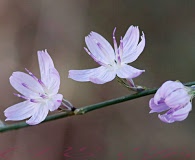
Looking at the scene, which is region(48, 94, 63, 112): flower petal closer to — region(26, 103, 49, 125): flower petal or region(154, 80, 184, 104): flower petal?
region(26, 103, 49, 125): flower petal

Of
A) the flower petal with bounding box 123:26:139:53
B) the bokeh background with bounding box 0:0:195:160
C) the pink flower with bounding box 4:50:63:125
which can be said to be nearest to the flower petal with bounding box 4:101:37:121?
the pink flower with bounding box 4:50:63:125

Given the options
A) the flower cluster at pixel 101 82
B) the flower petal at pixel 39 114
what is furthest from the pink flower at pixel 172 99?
the flower petal at pixel 39 114

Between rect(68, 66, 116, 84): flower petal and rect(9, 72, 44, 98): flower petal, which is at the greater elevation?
rect(9, 72, 44, 98): flower petal

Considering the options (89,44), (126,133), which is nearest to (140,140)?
(126,133)

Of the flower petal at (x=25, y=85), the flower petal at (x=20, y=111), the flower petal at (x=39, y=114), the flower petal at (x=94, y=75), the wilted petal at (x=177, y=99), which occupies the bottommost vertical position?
the wilted petal at (x=177, y=99)

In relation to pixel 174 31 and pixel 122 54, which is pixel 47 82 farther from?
pixel 174 31

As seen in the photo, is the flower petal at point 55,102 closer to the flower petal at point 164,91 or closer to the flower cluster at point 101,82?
the flower cluster at point 101,82
